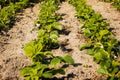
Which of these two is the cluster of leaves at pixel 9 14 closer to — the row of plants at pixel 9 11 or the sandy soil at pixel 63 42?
the row of plants at pixel 9 11

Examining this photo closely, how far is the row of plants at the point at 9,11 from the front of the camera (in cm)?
652

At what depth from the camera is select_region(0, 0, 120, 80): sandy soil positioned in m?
4.33

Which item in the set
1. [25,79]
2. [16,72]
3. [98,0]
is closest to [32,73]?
[25,79]

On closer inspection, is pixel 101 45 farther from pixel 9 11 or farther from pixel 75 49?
pixel 9 11

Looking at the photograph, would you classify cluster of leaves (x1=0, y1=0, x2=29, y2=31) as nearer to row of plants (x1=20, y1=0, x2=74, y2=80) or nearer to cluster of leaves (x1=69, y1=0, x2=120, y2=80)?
row of plants (x1=20, y1=0, x2=74, y2=80)

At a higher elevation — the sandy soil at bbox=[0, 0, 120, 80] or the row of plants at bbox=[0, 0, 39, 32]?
the row of plants at bbox=[0, 0, 39, 32]

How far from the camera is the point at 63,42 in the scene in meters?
5.58

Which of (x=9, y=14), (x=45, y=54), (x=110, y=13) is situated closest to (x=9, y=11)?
(x=9, y=14)

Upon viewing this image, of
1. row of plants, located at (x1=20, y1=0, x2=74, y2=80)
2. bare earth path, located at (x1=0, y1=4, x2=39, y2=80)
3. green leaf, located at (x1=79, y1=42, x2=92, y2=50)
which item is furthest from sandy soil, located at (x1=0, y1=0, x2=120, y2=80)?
row of plants, located at (x1=20, y1=0, x2=74, y2=80)

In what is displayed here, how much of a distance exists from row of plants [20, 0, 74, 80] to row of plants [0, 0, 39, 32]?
2.86ft

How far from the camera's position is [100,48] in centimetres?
474

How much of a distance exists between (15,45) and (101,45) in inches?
78.2

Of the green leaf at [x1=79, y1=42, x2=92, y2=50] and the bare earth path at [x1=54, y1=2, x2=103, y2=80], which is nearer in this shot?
the bare earth path at [x1=54, y1=2, x2=103, y2=80]

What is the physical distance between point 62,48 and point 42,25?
50.9 inches
